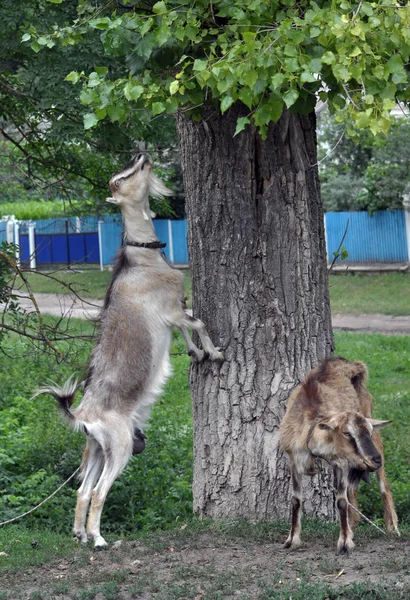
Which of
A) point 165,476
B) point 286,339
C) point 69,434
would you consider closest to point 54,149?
point 69,434

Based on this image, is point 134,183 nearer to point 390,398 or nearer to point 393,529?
point 393,529

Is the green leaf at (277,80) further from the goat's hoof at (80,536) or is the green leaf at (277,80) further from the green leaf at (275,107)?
the goat's hoof at (80,536)

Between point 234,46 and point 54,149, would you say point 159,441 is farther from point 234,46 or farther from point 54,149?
point 234,46

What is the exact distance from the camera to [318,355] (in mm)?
7195

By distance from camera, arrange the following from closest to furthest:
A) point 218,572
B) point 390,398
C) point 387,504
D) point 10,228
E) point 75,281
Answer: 1. point 218,572
2. point 387,504
3. point 390,398
4. point 75,281
5. point 10,228

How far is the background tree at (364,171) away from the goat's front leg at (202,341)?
18.0 metres

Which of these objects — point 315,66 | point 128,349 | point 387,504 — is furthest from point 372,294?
point 315,66

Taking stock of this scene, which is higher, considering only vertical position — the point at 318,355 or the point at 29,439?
the point at 318,355

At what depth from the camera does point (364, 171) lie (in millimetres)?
28656

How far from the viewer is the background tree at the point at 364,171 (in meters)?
26.0

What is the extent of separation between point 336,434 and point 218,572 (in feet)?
3.78

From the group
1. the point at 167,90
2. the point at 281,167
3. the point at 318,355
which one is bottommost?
the point at 318,355

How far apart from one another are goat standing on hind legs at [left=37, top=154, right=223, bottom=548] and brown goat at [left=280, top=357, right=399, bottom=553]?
98 centimetres

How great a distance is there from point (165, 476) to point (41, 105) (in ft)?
12.4
